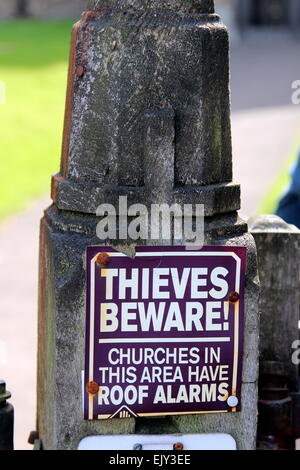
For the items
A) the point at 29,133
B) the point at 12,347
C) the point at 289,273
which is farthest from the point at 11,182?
the point at 289,273

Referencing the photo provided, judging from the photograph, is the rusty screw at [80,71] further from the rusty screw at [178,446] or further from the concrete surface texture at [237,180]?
the concrete surface texture at [237,180]

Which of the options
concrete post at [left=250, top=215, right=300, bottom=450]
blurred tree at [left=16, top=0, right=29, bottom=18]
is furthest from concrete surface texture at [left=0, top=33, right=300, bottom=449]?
blurred tree at [left=16, top=0, right=29, bottom=18]

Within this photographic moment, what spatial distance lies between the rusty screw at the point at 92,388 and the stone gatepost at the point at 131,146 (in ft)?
0.10

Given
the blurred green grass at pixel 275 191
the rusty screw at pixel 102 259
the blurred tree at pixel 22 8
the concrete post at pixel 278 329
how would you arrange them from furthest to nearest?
the blurred tree at pixel 22 8 → the blurred green grass at pixel 275 191 → the concrete post at pixel 278 329 → the rusty screw at pixel 102 259

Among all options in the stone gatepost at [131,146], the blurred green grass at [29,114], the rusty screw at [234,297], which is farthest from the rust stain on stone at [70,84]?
the blurred green grass at [29,114]

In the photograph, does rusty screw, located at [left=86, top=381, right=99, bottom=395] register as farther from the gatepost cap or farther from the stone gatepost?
the gatepost cap

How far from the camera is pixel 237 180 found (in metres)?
10.4


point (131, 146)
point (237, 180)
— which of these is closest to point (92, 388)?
point (131, 146)

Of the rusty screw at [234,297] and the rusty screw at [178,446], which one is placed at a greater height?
the rusty screw at [234,297]

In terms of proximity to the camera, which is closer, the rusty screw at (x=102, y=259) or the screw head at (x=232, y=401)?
the rusty screw at (x=102, y=259)

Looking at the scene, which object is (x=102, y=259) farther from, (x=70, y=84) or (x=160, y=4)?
(x=160, y=4)

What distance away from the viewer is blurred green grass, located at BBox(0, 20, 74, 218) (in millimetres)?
10562

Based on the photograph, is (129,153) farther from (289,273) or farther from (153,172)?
(289,273)

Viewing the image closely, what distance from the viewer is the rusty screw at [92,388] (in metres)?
2.50
